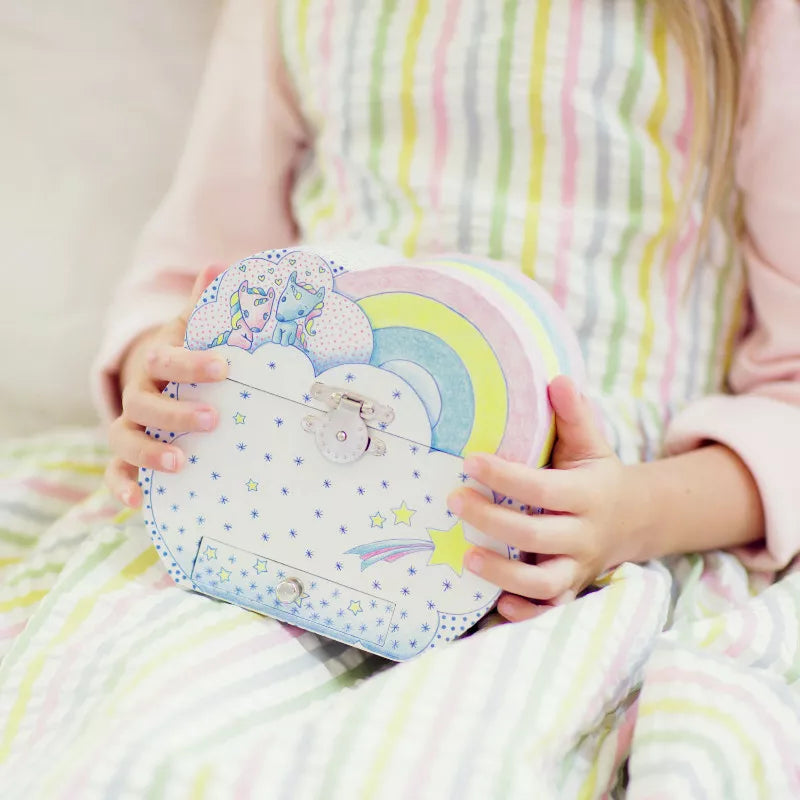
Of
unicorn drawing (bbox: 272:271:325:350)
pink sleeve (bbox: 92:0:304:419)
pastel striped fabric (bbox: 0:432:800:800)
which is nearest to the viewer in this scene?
pastel striped fabric (bbox: 0:432:800:800)

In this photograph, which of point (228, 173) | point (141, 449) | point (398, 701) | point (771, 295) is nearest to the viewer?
point (398, 701)

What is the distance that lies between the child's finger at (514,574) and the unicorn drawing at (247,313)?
0.17 metres

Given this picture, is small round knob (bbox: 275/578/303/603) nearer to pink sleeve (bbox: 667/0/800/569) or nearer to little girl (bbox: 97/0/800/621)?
little girl (bbox: 97/0/800/621)

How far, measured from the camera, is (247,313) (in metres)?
0.56

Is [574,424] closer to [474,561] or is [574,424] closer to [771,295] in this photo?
[474,561]

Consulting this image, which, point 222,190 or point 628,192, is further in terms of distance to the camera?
point 222,190

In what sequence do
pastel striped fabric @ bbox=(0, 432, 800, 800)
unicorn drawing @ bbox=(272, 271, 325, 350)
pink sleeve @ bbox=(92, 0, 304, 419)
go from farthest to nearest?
pink sleeve @ bbox=(92, 0, 304, 419) → unicorn drawing @ bbox=(272, 271, 325, 350) → pastel striped fabric @ bbox=(0, 432, 800, 800)

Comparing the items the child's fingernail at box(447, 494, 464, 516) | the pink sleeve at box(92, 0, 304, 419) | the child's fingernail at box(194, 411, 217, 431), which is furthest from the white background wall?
the child's fingernail at box(447, 494, 464, 516)

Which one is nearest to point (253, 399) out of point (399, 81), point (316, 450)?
point (316, 450)

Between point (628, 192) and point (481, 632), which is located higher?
point (628, 192)

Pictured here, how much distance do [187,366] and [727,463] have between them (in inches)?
13.5

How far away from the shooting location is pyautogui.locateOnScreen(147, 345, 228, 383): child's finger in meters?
0.56

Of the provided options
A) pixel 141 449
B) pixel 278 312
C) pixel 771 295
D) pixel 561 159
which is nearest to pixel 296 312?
pixel 278 312

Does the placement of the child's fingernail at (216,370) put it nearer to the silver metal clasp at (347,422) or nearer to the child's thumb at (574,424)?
the silver metal clasp at (347,422)
